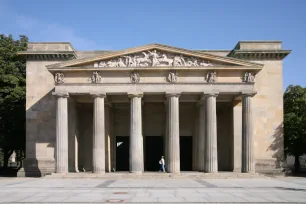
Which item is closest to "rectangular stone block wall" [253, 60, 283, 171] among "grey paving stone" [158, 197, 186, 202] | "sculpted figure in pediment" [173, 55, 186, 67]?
"sculpted figure in pediment" [173, 55, 186, 67]

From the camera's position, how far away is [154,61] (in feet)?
140

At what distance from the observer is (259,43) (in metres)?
49.4

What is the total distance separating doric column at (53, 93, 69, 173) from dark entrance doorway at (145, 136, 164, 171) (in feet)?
40.2

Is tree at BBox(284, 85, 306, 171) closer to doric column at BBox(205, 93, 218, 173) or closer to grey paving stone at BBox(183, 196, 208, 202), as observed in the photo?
doric column at BBox(205, 93, 218, 173)

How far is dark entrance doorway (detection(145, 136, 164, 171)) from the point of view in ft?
170

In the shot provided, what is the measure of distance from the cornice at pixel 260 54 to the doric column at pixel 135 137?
13.4 m

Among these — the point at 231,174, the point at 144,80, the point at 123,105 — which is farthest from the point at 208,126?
the point at 123,105

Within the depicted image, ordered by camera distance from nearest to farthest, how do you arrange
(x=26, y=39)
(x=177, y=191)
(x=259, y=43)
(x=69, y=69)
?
(x=177, y=191) < (x=69, y=69) < (x=259, y=43) < (x=26, y=39)

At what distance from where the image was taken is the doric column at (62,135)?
4244 centimetres

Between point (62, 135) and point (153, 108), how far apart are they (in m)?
13.5

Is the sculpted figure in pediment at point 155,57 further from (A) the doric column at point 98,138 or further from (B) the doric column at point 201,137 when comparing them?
(B) the doric column at point 201,137

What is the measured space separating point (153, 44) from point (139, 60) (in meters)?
2.14

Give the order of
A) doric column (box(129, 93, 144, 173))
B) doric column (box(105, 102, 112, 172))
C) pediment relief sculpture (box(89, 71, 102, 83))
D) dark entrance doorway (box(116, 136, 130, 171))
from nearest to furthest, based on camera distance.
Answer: doric column (box(129, 93, 144, 173)) → pediment relief sculpture (box(89, 71, 102, 83)) → doric column (box(105, 102, 112, 172)) → dark entrance doorway (box(116, 136, 130, 171))

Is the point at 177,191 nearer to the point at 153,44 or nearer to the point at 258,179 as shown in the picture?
the point at 258,179
